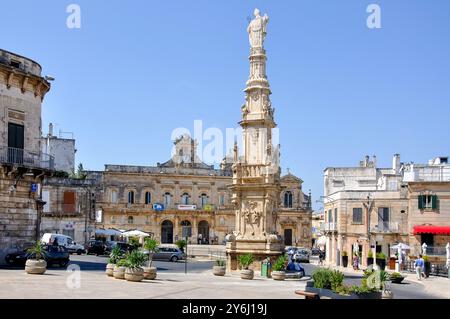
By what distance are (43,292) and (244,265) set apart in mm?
11555

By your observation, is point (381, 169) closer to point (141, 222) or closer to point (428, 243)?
point (428, 243)

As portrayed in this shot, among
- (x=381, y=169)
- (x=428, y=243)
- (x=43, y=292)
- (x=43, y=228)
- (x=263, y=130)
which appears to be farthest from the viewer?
(x=381, y=169)

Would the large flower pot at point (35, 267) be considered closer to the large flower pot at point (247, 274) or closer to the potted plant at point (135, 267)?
the potted plant at point (135, 267)

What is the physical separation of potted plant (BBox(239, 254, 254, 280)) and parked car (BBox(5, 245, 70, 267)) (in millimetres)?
8323

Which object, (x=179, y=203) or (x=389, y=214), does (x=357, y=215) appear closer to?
(x=389, y=214)

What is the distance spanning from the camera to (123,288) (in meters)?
18.1

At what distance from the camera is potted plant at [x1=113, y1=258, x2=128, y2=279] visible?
21.3 metres

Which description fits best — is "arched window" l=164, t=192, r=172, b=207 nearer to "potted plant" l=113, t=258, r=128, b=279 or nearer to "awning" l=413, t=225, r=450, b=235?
"awning" l=413, t=225, r=450, b=235

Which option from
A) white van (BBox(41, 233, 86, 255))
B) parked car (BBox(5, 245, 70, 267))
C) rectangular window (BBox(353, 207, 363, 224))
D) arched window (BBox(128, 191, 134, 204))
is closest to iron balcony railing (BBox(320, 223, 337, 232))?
rectangular window (BBox(353, 207, 363, 224))

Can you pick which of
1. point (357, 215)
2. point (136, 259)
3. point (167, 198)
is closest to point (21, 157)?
point (136, 259)

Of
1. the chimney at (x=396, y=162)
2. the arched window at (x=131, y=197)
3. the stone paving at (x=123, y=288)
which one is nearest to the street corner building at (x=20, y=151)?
the stone paving at (x=123, y=288)

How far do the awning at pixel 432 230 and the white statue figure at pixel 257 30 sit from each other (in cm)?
1952
